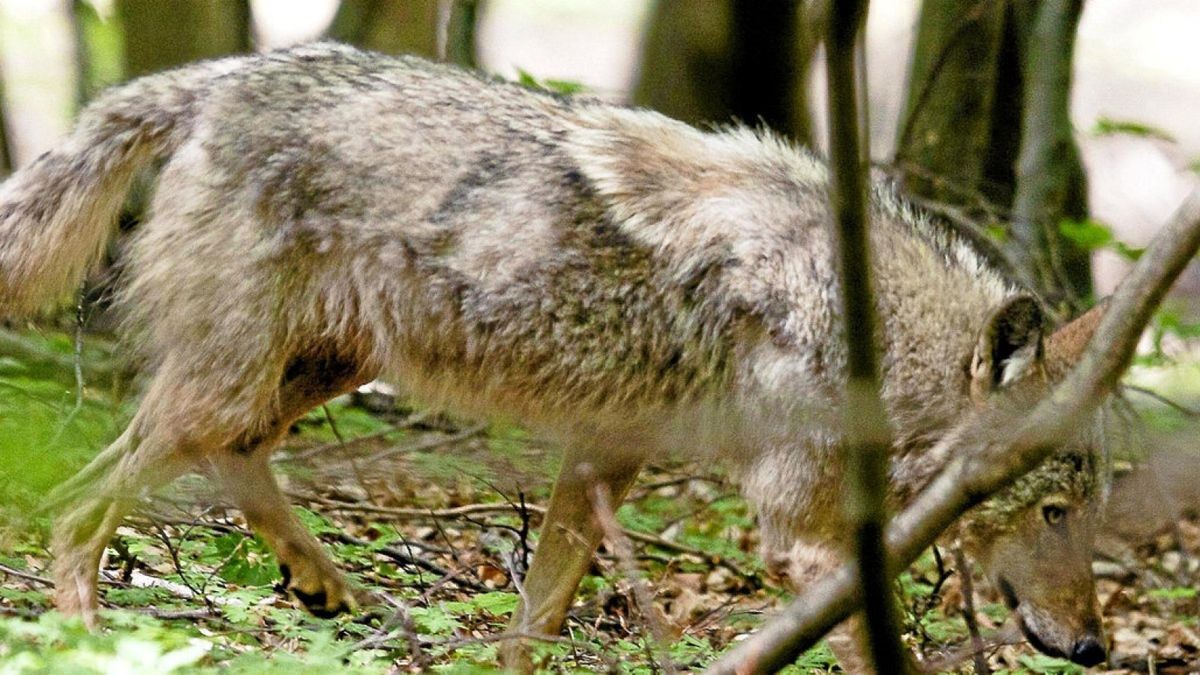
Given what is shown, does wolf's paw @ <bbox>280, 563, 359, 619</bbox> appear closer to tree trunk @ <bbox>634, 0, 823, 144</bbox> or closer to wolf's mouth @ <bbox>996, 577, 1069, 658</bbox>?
wolf's mouth @ <bbox>996, 577, 1069, 658</bbox>

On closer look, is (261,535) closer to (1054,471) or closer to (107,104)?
(107,104)

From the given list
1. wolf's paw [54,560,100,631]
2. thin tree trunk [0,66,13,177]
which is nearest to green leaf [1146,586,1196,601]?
wolf's paw [54,560,100,631]

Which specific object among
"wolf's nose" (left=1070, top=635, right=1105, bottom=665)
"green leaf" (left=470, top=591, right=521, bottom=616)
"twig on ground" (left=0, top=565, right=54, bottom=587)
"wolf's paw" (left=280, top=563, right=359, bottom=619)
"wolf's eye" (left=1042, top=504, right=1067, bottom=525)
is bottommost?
"wolf's nose" (left=1070, top=635, right=1105, bottom=665)

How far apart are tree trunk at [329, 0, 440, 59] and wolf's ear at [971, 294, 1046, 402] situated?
15.9ft

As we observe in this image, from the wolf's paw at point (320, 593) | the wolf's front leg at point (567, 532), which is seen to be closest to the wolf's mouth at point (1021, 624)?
the wolf's front leg at point (567, 532)

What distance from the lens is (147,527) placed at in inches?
213

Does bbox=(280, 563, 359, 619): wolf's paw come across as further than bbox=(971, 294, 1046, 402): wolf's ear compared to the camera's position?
Yes

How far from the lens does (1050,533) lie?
465 centimetres

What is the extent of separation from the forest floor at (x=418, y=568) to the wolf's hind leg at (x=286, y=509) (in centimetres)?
9

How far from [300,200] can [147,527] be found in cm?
172

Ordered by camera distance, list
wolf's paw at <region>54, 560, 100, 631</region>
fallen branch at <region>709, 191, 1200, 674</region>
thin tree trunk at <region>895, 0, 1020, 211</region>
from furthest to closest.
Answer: thin tree trunk at <region>895, 0, 1020, 211</region> → wolf's paw at <region>54, 560, 100, 631</region> → fallen branch at <region>709, 191, 1200, 674</region>

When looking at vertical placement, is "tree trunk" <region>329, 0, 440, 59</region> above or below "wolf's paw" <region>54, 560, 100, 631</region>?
above

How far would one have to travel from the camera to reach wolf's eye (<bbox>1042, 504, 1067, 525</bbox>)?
4621 millimetres

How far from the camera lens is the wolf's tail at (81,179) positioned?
473 centimetres
